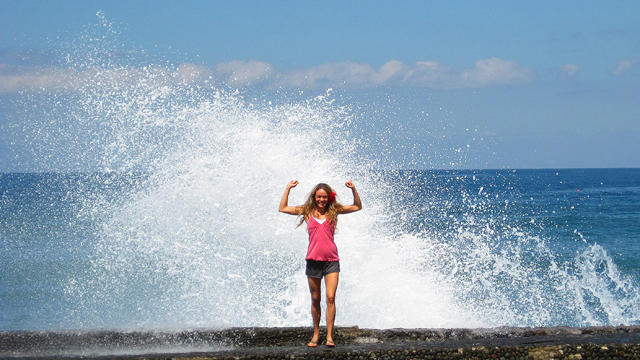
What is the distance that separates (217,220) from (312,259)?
7.73 meters

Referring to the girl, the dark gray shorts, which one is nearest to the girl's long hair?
the girl

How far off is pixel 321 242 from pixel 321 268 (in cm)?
27

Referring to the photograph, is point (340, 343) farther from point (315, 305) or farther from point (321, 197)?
point (321, 197)

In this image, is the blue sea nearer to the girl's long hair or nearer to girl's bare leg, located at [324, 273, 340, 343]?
girl's bare leg, located at [324, 273, 340, 343]

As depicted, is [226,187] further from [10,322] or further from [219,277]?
[10,322]

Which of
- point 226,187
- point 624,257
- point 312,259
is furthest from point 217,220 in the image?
point 624,257

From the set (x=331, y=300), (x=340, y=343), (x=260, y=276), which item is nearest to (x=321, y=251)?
(x=331, y=300)

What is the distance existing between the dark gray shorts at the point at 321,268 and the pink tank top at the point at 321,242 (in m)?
0.06

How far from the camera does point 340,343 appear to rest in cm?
638

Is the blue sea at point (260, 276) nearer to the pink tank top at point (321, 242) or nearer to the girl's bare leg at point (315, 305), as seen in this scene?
the girl's bare leg at point (315, 305)

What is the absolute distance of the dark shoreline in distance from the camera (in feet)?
17.8

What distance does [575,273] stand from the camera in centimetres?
1503

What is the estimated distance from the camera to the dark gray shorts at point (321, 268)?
600cm

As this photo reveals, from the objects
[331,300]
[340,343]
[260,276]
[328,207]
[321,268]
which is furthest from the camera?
[260,276]
